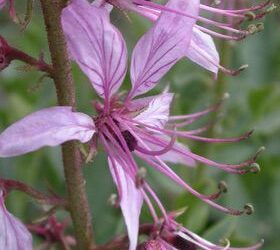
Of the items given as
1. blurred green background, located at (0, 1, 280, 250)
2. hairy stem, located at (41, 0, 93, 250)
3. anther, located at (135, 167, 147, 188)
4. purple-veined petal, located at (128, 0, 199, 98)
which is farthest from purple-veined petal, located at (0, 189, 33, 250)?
blurred green background, located at (0, 1, 280, 250)

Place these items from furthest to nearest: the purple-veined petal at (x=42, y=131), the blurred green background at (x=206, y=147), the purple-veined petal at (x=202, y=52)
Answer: the blurred green background at (x=206, y=147), the purple-veined petal at (x=202, y=52), the purple-veined petal at (x=42, y=131)

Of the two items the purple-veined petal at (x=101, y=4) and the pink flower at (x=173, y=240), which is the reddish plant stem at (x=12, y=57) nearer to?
the purple-veined petal at (x=101, y=4)

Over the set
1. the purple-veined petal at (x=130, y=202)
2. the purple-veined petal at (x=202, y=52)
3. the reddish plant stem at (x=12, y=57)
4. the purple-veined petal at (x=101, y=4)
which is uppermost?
the purple-veined petal at (x=101, y=4)

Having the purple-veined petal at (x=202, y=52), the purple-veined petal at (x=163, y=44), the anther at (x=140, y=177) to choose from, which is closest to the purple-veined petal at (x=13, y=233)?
the anther at (x=140, y=177)

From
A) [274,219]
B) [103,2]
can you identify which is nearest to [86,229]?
[103,2]

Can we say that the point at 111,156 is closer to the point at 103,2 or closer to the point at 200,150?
the point at 103,2

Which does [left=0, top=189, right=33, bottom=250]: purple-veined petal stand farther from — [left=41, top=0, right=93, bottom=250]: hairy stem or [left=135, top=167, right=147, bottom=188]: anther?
[left=135, top=167, right=147, bottom=188]: anther
